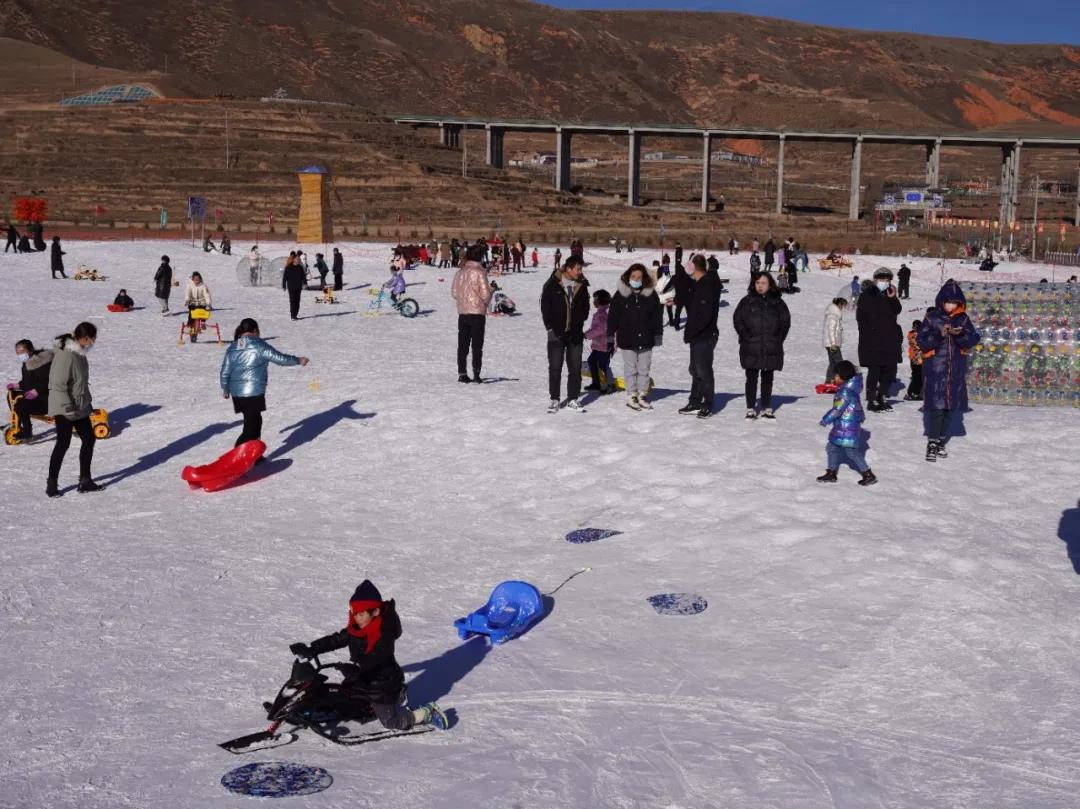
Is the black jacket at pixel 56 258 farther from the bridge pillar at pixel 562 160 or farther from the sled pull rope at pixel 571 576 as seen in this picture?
the bridge pillar at pixel 562 160

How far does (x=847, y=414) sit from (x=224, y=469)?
6235mm

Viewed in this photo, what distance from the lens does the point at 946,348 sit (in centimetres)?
1162

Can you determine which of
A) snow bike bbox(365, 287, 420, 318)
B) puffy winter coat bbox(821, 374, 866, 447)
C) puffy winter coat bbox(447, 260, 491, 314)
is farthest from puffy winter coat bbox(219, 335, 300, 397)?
snow bike bbox(365, 287, 420, 318)

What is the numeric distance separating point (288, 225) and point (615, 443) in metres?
54.2

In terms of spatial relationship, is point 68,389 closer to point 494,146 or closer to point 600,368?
point 600,368

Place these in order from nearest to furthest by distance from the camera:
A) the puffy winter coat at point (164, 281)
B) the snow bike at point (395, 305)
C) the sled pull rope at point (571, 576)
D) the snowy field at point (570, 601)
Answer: the snowy field at point (570, 601) < the sled pull rope at point (571, 576) < the puffy winter coat at point (164, 281) < the snow bike at point (395, 305)

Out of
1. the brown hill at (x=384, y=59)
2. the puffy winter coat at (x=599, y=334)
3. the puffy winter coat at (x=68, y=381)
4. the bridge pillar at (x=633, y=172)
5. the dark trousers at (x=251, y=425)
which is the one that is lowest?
the dark trousers at (x=251, y=425)

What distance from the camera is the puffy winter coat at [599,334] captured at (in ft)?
49.2

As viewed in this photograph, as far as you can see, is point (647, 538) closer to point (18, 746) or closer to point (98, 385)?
point (18, 746)

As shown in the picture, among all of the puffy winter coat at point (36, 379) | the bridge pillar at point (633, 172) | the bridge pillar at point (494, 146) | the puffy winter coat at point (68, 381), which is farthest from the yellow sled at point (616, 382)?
the bridge pillar at point (494, 146)

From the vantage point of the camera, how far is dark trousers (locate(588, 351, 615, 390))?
600 inches

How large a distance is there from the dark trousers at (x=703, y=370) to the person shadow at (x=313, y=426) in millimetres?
4121

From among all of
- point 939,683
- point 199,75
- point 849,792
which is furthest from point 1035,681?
point 199,75

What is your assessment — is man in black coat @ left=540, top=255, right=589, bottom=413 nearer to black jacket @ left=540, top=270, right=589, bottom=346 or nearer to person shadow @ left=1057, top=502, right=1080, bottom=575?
black jacket @ left=540, top=270, right=589, bottom=346
